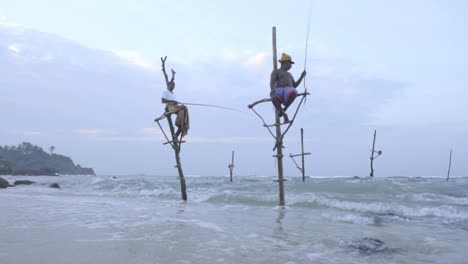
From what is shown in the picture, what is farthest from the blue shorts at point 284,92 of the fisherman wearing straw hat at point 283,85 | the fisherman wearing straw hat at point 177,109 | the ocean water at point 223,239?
the fisherman wearing straw hat at point 177,109

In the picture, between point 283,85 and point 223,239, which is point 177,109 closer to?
point 283,85

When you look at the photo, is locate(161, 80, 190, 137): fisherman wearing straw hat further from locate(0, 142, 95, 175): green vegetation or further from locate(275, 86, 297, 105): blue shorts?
locate(0, 142, 95, 175): green vegetation

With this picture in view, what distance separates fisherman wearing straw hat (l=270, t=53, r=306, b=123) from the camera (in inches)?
314

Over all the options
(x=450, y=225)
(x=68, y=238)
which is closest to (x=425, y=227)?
(x=450, y=225)

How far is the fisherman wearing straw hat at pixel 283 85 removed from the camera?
798 cm

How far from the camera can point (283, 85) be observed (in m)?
8.02

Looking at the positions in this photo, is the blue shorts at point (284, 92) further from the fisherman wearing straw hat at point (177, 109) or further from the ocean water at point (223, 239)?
the fisherman wearing straw hat at point (177, 109)

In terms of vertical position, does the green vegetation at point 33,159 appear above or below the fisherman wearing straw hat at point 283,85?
below

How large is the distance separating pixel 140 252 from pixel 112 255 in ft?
0.96

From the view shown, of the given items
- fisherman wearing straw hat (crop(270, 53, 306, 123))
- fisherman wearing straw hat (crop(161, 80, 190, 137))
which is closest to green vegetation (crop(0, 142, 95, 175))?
fisherman wearing straw hat (crop(161, 80, 190, 137))

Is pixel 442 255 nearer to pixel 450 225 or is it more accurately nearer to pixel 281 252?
pixel 281 252

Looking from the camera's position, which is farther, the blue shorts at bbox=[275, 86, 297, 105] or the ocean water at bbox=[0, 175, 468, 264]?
the blue shorts at bbox=[275, 86, 297, 105]

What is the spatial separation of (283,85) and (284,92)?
0.15 metres

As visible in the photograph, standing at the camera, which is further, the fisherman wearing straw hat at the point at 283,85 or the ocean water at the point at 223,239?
the fisherman wearing straw hat at the point at 283,85
